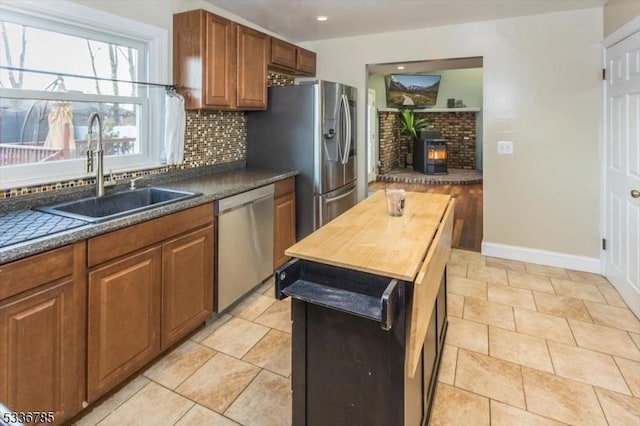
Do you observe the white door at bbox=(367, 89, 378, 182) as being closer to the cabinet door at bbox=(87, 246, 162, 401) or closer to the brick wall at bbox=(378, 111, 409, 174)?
the brick wall at bbox=(378, 111, 409, 174)

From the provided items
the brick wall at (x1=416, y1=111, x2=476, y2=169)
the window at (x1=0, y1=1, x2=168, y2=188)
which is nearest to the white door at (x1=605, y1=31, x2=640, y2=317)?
the window at (x1=0, y1=1, x2=168, y2=188)

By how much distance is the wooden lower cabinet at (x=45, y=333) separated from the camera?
138 cm

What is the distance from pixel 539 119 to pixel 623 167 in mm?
910

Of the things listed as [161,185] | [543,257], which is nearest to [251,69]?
[161,185]

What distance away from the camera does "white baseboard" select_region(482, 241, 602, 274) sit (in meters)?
3.58

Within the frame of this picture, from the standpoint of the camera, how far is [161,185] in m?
2.74

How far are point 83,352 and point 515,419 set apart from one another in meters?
2.01

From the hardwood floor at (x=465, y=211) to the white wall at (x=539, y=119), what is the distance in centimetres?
53

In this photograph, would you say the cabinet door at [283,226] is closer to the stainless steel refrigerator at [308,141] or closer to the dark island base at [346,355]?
the stainless steel refrigerator at [308,141]

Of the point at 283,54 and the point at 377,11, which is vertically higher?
the point at 377,11

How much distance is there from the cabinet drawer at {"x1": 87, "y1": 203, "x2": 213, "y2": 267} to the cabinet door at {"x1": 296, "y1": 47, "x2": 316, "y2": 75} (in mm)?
2313

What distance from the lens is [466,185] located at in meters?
8.36

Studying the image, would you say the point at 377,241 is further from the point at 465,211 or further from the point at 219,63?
the point at 465,211

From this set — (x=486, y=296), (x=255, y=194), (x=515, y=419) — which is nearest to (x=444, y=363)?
(x=515, y=419)
